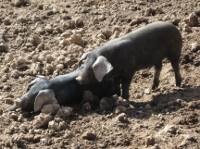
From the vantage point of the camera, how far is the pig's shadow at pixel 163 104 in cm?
618

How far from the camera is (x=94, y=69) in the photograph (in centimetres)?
669

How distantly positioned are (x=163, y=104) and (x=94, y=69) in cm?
89

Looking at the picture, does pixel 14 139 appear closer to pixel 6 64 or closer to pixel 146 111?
pixel 146 111

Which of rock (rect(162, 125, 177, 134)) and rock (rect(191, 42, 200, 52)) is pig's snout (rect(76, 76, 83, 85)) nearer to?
rock (rect(162, 125, 177, 134))

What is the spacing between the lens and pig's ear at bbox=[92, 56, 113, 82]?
6.60m

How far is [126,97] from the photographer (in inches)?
268

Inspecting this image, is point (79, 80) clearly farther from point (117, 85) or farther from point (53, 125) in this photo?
point (53, 125)

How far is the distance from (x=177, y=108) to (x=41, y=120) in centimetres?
141

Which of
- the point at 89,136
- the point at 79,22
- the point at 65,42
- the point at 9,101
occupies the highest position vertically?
the point at 79,22

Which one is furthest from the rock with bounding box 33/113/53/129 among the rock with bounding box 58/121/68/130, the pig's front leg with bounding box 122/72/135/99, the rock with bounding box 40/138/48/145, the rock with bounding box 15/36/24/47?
the rock with bounding box 15/36/24/47

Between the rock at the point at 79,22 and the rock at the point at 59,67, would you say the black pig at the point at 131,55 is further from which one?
the rock at the point at 79,22

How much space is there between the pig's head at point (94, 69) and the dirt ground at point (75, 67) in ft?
1.29

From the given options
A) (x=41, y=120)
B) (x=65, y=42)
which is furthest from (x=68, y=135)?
(x=65, y=42)

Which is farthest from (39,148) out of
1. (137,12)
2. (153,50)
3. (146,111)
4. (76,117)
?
(137,12)
